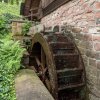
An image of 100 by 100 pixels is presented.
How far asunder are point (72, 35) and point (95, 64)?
1193mm

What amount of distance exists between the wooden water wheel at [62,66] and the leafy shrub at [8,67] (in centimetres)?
77

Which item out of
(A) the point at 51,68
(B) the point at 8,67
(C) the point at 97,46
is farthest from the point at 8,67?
(C) the point at 97,46

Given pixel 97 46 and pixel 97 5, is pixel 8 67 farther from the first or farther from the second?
pixel 97 5

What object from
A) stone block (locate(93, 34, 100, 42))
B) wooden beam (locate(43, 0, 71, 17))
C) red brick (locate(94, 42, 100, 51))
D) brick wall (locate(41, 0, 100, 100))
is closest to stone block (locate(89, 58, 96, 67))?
brick wall (locate(41, 0, 100, 100))

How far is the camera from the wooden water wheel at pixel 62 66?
3.89m

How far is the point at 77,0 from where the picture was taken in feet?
14.5

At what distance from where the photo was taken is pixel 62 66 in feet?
13.6

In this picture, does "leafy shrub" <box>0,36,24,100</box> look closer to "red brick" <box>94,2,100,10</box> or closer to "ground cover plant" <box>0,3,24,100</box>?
"ground cover plant" <box>0,3,24,100</box>

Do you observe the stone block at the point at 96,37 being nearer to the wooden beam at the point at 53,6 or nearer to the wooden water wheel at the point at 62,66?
the wooden water wheel at the point at 62,66

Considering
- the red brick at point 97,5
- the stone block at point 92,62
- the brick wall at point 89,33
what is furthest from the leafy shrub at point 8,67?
the red brick at point 97,5

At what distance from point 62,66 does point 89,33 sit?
3.03 ft

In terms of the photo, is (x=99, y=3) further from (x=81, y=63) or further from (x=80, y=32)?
(x=81, y=63)

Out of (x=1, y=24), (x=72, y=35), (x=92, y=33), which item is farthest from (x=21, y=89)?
(x=1, y=24)

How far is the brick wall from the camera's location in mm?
3668
